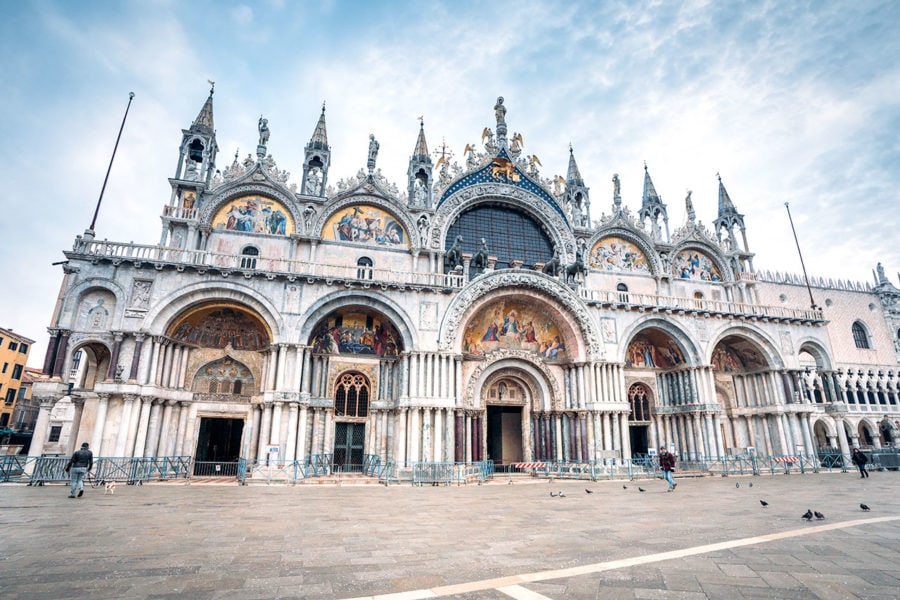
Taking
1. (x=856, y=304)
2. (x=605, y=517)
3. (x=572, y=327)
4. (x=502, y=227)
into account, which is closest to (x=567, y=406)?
(x=572, y=327)

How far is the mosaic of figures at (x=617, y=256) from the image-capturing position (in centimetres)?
2906

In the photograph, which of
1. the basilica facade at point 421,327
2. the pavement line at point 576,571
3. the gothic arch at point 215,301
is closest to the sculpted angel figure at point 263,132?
the basilica facade at point 421,327

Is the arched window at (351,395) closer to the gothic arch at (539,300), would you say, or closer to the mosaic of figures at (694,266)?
the gothic arch at (539,300)

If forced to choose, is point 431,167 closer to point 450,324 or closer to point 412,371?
point 450,324

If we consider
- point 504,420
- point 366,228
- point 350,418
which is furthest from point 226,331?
point 504,420

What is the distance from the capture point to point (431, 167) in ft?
89.5

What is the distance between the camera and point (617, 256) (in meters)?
29.5

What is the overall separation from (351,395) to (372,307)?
182 inches

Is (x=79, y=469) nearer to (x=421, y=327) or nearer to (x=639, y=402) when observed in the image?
(x=421, y=327)

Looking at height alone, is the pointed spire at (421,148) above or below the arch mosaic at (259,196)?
above

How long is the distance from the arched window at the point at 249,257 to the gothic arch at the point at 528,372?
12152 millimetres

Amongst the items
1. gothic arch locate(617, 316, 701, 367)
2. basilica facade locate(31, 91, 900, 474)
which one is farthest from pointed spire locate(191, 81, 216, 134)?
gothic arch locate(617, 316, 701, 367)

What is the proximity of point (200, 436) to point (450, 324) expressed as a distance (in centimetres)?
1259

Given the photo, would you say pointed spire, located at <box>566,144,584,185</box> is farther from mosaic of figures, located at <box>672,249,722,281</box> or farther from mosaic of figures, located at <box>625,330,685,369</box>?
mosaic of figures, located at <box>625,330,685,369</box>
